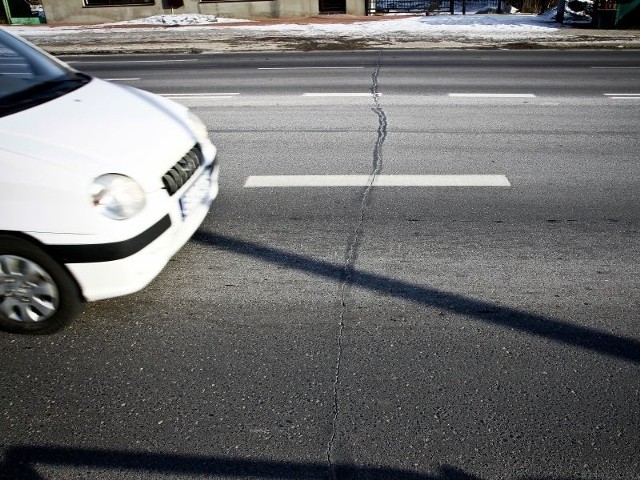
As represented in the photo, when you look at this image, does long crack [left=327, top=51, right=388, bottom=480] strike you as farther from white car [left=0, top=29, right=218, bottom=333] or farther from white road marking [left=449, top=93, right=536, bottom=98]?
white road marking [left=449, top=93, right=536, bottom=98]

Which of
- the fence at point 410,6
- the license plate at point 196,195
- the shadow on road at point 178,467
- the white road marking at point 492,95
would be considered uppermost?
the fence at point 410,6

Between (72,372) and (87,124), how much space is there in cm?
157

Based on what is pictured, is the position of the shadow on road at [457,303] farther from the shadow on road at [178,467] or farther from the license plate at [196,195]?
the shadow on road at [178,467]

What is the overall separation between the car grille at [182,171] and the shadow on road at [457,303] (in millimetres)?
764

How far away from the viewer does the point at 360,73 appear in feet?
39.1

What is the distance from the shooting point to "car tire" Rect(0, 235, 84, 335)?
3084 millimetres

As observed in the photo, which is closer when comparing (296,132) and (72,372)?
(72,372)

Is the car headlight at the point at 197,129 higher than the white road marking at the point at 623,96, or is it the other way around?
the car headlight at the point at 197,129

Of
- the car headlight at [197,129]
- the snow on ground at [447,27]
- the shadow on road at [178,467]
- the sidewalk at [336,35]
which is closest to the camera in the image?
the shadow on road at [178,467]

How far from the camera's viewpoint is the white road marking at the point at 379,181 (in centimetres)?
555

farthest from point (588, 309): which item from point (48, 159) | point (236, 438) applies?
point (48, 159)

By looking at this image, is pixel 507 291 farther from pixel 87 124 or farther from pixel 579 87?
pixel 579 87

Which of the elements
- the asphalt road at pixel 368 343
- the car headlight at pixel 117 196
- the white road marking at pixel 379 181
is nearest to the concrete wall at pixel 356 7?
the asphalt road at pixel 368 343

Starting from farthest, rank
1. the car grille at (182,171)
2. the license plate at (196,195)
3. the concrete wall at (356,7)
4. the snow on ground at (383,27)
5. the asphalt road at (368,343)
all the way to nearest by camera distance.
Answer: the concrete wall at (356,7), the snow on ground at (383,27), the license plate at (196,195), the car grille at (182,171), the asphalt road at (368,343)
